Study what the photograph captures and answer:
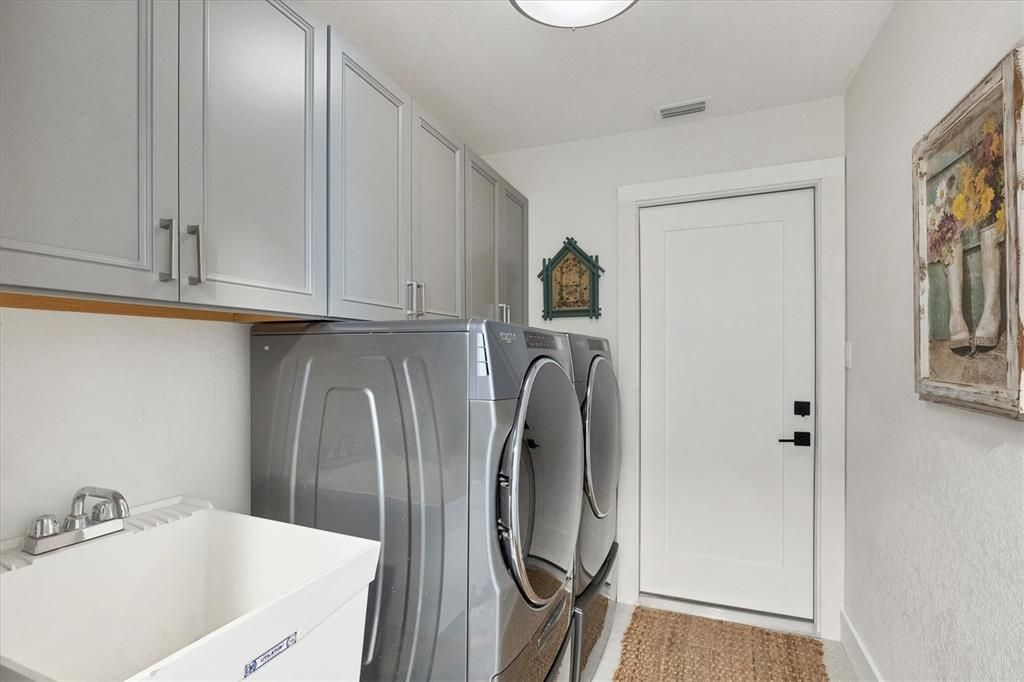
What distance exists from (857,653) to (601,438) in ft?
4.56

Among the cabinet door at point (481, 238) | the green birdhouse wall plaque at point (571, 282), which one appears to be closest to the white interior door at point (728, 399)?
the green birdhouse wall plaque at point (571, 282)

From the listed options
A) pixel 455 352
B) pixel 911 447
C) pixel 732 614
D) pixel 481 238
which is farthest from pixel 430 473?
pixel 732 614

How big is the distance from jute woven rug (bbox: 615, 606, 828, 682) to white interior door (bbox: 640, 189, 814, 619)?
0.61ft

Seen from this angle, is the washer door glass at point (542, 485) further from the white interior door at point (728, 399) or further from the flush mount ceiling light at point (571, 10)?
the white interior door at point (728, 399)

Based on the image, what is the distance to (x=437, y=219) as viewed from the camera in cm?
187

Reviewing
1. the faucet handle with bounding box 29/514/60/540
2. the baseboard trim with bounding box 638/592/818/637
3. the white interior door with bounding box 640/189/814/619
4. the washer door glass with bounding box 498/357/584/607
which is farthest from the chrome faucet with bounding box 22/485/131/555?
the baseboard trim with bounding box 638/592/818/637

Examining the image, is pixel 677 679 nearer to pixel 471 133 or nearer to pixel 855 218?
pixel 855 218

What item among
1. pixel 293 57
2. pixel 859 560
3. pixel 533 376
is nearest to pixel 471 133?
pixel 293 57

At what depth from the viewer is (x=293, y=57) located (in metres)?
1.20

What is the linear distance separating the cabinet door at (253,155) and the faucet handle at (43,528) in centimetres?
55

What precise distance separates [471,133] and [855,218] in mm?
1961

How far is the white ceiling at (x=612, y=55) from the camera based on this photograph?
5.64ft

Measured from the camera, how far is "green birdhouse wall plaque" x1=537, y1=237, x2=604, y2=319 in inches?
108

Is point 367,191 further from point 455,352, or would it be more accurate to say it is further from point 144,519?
point 144,519
